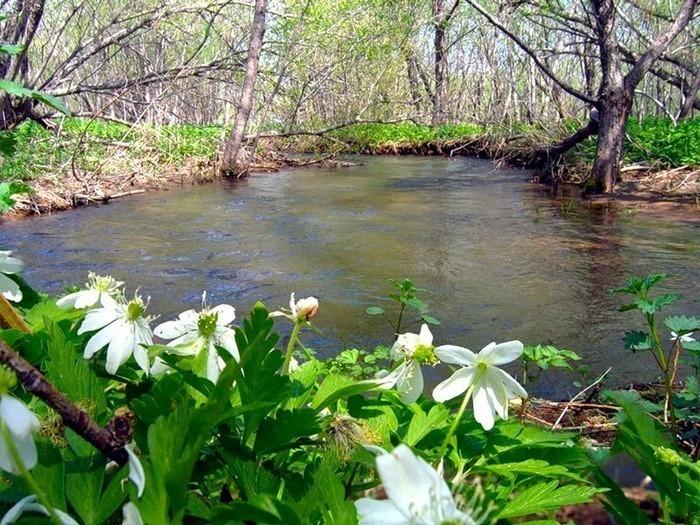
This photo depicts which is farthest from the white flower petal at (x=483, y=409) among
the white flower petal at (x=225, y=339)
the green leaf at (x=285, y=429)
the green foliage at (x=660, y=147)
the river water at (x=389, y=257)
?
the green foliage at (x=660, y=147)

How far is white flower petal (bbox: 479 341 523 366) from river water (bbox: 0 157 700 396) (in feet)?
7.02

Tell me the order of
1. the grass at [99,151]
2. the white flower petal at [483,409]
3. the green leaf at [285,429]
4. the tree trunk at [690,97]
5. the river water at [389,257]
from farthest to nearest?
the tree trunk at [690,97], the grass at [99,151], the river water at [389,257], the white flower petal at [483,409], the green leaf at [285,429]

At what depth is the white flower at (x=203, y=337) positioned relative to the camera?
874 mm

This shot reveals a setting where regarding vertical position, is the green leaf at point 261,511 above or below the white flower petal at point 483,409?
above

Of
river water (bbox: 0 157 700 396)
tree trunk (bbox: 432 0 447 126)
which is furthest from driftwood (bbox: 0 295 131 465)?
tree trunk (bbox: 432 0 447 126)

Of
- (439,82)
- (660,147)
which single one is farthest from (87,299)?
(439,82)

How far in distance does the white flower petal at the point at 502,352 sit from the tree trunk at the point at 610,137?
28.2ft

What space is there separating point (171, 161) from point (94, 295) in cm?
1015

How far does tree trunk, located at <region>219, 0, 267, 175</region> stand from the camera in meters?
11.4

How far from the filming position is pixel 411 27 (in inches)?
534

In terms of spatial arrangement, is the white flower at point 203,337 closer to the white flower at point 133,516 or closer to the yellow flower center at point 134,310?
the yellow flower center at point 134,310

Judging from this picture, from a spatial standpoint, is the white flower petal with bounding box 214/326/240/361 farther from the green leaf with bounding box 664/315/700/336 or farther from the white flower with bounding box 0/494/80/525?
the green leaf with bounding box 664/315/700/336

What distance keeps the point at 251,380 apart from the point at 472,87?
70.0ft

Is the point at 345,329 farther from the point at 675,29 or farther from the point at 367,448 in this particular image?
the point at 675,29
